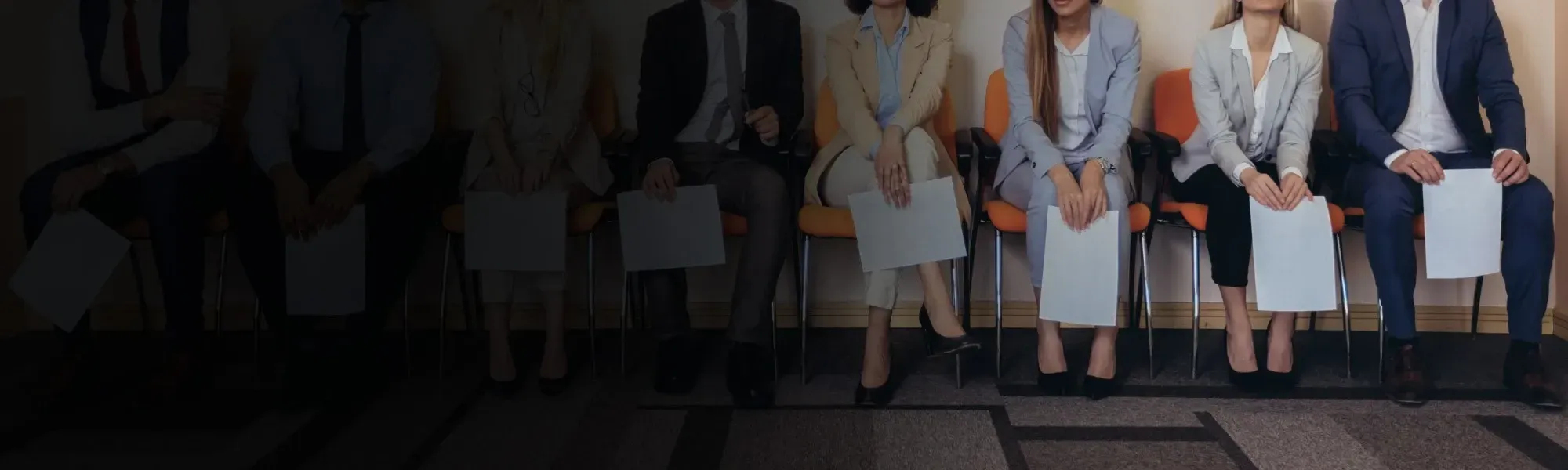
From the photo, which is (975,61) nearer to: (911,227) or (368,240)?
(911,227)

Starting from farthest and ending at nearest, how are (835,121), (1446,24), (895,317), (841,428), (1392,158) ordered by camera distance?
(895,317) → (835,121) → (1446,24) → (1392,158) → (841,428)

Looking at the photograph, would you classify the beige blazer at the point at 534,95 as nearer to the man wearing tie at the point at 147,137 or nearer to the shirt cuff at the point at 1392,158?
the man wearing tie at the point at 147,137

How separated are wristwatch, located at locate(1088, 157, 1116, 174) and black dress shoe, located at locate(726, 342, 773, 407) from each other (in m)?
0.94

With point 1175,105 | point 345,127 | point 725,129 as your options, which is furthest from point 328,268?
point 1175,105

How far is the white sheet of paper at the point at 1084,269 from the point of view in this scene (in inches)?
106

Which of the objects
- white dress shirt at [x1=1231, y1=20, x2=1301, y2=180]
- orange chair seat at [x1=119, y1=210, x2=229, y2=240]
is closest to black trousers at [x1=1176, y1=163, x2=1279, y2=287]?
white dress shirt at [x1=1231, y1=20, x2=1301, y2=180]

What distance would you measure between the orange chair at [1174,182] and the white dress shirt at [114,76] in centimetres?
256

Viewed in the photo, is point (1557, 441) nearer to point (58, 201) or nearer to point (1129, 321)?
point (1129, 321)

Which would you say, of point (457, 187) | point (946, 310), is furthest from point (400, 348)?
point (946, 310)

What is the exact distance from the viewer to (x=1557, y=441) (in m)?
2.43

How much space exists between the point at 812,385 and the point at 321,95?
5.00 feet

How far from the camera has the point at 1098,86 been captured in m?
2.89

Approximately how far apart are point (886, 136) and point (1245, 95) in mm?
954

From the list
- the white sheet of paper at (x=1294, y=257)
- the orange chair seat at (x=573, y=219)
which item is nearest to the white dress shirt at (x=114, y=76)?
the orange chair seat at (x=573, y=219)
